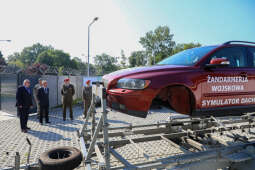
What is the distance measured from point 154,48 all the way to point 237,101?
48028 mm

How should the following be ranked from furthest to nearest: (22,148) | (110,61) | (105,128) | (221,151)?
1. (110,61)
2. (22,148)
3. (221,151)
4. (105,128)

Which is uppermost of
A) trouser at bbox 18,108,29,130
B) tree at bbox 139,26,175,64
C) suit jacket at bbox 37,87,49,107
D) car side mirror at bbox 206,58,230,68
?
tree at bbox 139,26,175,64

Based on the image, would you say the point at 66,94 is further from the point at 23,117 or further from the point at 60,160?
the point at 60,160

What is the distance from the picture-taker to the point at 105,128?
2.45 m

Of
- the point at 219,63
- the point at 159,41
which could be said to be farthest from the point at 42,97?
the point at 159,41

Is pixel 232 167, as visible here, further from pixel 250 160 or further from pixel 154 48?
pixel 154 48

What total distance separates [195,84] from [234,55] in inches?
52.1

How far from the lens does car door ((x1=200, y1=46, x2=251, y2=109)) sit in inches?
123

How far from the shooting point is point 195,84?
9.91ft

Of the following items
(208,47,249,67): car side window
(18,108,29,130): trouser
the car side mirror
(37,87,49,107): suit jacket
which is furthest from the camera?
(37,87,49,107): suit jacket

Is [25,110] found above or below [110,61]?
below

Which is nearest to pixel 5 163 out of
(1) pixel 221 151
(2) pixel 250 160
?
(1) pixel 221 151

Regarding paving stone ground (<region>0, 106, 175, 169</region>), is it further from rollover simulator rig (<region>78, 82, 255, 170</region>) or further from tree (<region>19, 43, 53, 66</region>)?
tree (<region>19, 43, 53, 66</region>)

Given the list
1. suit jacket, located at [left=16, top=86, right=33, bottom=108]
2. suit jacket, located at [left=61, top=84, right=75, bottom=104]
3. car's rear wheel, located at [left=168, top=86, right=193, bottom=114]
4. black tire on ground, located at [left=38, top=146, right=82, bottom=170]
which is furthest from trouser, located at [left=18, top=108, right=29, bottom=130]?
car's rear wheel, located at [left=168, top=86, right=193, bottom=114]
